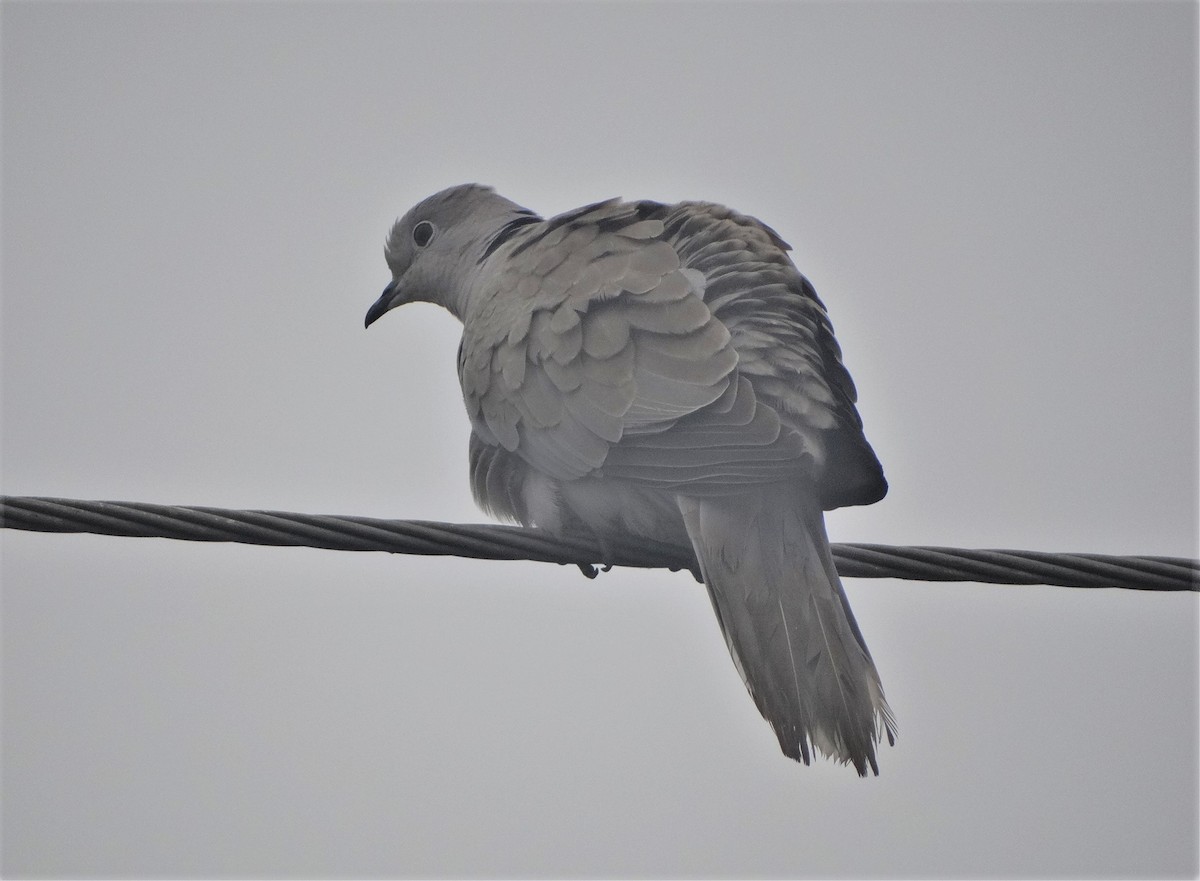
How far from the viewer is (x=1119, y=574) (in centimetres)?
308

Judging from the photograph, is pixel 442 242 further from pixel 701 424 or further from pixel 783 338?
pixel 701 424

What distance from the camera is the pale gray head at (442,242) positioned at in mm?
5301

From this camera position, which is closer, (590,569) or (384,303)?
(590,569)

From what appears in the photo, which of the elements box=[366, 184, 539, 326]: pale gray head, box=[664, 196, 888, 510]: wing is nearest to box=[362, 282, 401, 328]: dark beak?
box=[366, 184, 539, 326]: pale gray head

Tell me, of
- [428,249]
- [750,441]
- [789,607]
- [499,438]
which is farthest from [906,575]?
[428,249]

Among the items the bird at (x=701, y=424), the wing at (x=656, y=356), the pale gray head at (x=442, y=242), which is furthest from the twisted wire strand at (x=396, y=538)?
the pale gray head at (x=442, y=242)

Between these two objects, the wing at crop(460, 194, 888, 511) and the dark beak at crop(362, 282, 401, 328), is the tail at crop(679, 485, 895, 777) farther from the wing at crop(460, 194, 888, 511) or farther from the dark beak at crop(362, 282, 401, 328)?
the dark beak at crop(362, 282, 401, 328)

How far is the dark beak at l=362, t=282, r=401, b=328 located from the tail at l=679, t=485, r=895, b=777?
→ 8.44 ft

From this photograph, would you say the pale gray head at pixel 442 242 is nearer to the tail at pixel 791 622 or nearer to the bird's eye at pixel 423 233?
the bird's eye at pixel 423 233

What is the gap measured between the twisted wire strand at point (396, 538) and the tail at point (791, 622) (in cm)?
23

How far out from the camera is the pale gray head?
17.4ft

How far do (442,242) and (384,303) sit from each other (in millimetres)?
430

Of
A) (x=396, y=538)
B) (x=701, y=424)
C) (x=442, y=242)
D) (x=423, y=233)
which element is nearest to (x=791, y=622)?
(x=701, y=424)

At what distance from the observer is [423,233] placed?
5.54 m
